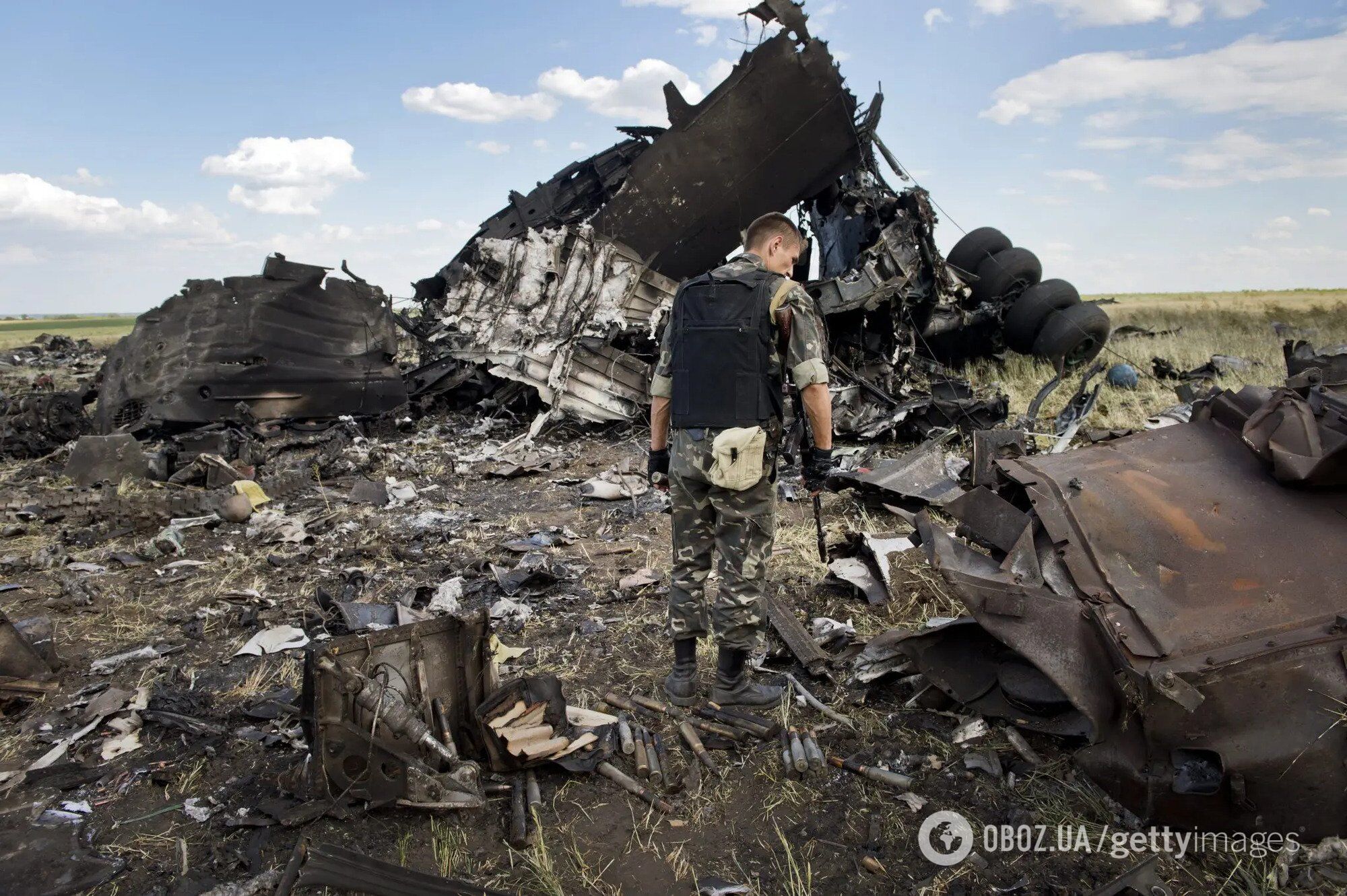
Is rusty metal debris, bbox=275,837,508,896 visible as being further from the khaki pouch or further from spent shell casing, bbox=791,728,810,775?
the khaki pouch

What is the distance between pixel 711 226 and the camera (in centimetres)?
1046

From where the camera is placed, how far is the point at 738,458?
3195 millimetres

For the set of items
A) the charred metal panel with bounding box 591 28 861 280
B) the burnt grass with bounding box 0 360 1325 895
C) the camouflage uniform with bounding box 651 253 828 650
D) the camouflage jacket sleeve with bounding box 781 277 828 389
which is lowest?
the burnt grass with bounding box 0 360 1325 895

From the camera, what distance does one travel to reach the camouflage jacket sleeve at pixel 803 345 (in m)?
3.21

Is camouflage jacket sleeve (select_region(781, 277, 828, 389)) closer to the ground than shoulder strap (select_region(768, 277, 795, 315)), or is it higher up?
closer to the ground

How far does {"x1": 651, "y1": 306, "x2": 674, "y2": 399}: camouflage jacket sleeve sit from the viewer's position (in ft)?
11.3

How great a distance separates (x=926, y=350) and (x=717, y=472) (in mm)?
9059

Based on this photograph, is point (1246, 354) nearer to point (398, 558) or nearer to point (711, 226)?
point (711, 226)

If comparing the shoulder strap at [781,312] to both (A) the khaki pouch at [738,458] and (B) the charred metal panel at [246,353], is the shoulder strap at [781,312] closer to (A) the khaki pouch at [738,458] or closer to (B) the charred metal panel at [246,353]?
(A) the khaki pouch at [738,458]

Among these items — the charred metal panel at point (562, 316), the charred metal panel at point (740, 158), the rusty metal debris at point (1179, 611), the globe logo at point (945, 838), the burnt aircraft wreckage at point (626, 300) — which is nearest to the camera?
the rusty metal debris at point (1179, 611)

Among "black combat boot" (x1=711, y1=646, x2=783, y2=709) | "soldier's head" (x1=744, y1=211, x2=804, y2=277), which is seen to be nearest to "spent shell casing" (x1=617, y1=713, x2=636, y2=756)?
"black combat boot" (x1=711, y1=646, x2=783, y2=709)

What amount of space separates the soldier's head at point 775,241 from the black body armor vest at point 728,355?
0.34ft

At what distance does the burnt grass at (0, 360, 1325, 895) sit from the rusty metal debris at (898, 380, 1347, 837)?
10.0 inches

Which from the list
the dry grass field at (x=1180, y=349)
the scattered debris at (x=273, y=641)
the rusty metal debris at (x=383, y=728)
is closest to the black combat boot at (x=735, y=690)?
the rusty metal debris at (x=383, y=728)
